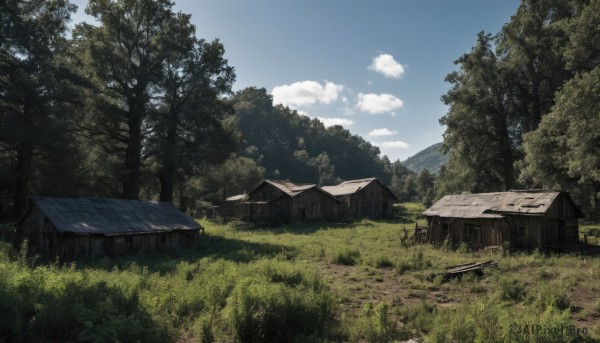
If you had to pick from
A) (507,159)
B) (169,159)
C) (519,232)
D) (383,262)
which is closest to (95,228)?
(169,159)

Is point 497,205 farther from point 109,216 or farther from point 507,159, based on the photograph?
point 109,216

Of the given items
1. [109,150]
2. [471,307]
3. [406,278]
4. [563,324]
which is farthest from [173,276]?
[109,150]

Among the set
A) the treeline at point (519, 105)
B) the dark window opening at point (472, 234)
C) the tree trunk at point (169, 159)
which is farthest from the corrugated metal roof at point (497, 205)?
the tree trunk at point (169, 159)

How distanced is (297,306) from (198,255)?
1483 centimetres

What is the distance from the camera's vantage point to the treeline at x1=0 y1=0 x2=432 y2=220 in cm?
2973

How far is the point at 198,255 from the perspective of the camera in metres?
23.7

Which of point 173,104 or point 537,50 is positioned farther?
point 173,104

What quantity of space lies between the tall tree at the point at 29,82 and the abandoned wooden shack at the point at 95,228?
8.05 m

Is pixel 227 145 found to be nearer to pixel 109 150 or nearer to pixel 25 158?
pixel 109 150

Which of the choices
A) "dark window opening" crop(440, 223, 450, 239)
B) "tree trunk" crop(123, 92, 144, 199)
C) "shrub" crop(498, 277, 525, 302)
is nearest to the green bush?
"shrub" crop(498, 277, 525, 302)

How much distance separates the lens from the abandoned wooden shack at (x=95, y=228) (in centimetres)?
2139

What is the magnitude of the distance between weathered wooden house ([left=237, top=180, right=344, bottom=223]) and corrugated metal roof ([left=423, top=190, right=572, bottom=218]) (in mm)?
19293

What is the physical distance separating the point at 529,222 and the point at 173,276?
21317 millimetres

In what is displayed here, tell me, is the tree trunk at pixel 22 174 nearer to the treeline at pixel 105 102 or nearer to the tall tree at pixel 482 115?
the treeline at pixel 105 102
